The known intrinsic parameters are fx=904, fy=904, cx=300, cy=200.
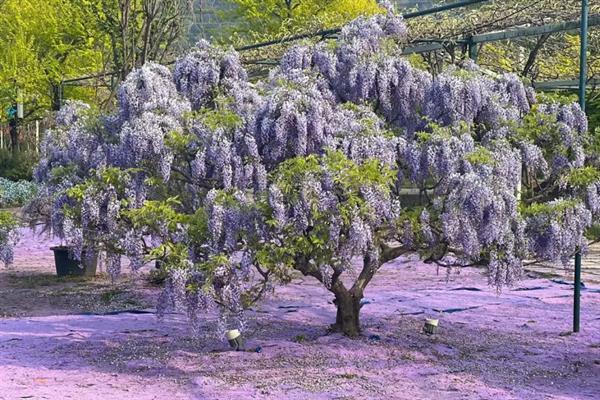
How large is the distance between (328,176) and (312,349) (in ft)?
5.38

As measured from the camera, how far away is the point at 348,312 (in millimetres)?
6840

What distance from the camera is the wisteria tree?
5.56m

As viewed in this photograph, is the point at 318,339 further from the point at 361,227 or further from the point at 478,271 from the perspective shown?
the point at 478,271

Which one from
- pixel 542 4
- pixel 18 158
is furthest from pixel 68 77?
pixel 542 4

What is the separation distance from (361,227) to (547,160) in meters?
1.76

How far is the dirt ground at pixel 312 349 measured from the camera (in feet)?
18.5

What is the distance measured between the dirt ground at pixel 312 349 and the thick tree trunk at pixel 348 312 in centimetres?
11

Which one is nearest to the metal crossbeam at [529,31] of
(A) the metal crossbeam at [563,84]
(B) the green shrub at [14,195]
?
(A) the metal crossbeam at [563,84]

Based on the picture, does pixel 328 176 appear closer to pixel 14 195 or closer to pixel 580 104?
pixel 580 104

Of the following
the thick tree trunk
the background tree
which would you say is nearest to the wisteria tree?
the thick tree trunk

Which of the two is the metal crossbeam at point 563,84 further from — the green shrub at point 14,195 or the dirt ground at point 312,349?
the green shrub at point 14,195

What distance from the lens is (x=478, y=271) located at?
35.1 feet

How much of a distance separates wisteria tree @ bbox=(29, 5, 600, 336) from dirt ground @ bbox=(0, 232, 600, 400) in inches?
19.6

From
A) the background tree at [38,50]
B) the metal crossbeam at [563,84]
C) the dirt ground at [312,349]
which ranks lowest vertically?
the dirt ground at [312,349]
